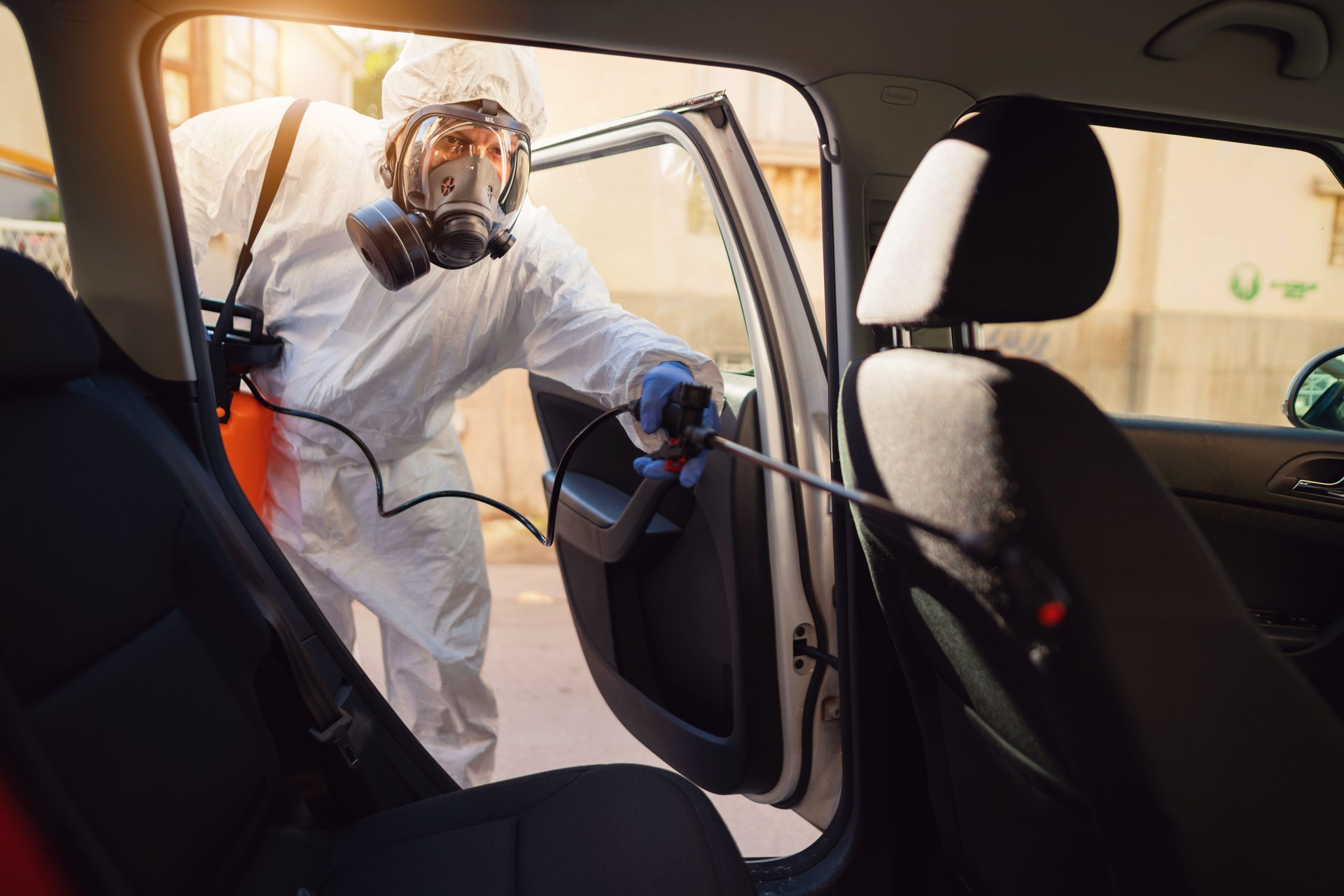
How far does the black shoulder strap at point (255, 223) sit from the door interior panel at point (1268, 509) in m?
1.71

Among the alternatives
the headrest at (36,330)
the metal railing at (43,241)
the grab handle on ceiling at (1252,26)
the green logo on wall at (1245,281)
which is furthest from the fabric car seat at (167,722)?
the green logo on wall at (1245,281)

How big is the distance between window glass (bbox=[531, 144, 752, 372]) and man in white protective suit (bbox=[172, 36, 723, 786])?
0.83 m

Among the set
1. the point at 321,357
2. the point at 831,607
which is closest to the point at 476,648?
the point at 321,357

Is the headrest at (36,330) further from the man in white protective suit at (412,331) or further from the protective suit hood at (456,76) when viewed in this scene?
the protective suit hood at (456,76)

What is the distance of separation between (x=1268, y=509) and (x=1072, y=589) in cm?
110

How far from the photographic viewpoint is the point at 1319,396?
185cm

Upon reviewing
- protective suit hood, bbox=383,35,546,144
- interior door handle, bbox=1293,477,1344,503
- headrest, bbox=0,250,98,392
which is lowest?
interior door handle, bbox=1293,477,1344,503

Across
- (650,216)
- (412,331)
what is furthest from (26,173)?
(650,216)

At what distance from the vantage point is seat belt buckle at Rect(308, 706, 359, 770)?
1.21m

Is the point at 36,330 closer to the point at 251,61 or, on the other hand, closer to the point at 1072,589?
the point at 1072,589

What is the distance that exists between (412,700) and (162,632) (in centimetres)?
105

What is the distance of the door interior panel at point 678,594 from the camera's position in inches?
62.6

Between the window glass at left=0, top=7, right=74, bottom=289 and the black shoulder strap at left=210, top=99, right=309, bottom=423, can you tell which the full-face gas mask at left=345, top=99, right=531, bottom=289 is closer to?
the black shoulder strap at left=210, top=99, right=309, bottom=423

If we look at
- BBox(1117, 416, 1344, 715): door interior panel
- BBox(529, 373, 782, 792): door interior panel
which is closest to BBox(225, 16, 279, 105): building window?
BBox(529, 373, 782, 792): door interior panel
